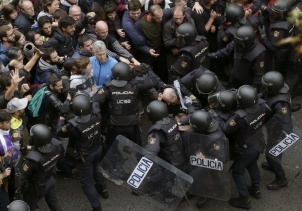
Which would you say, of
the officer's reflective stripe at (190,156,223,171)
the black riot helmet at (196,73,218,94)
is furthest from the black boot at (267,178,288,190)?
the black riot helmet at (196,73,218,94)

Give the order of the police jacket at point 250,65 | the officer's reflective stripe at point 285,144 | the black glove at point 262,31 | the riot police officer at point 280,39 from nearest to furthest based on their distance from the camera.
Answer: the officer's reflective stripe at point 285,144 → the police jacket at point 250,65 → the riot police officer at point 280,39 → the black glove at point 262,31

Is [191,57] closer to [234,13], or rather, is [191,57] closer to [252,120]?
[234,13]

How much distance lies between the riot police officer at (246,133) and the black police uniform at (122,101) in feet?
4.31

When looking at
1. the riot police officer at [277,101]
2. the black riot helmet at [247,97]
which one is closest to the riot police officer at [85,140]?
the black riot helmet at [247,97]

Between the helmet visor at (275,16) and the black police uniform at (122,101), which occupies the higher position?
the helmet visor at (275,16)

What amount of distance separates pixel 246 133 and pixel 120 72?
1846 mm

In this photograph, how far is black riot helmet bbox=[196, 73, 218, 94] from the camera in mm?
7199

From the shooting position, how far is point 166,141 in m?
6.72

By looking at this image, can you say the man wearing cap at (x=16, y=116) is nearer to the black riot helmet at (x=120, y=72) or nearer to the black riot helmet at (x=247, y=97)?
the black riot helmet at (x=120, y=72)

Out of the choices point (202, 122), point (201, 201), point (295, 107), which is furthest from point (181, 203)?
point (295, 107)

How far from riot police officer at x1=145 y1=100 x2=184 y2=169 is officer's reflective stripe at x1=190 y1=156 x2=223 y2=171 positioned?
0.24 m

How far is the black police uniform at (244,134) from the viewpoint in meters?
6.75

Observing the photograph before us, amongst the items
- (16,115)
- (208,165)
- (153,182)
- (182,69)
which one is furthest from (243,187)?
(16,115)

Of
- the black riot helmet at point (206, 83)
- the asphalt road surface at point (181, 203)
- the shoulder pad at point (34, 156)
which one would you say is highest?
the black riot helmet at point (206, 83)
